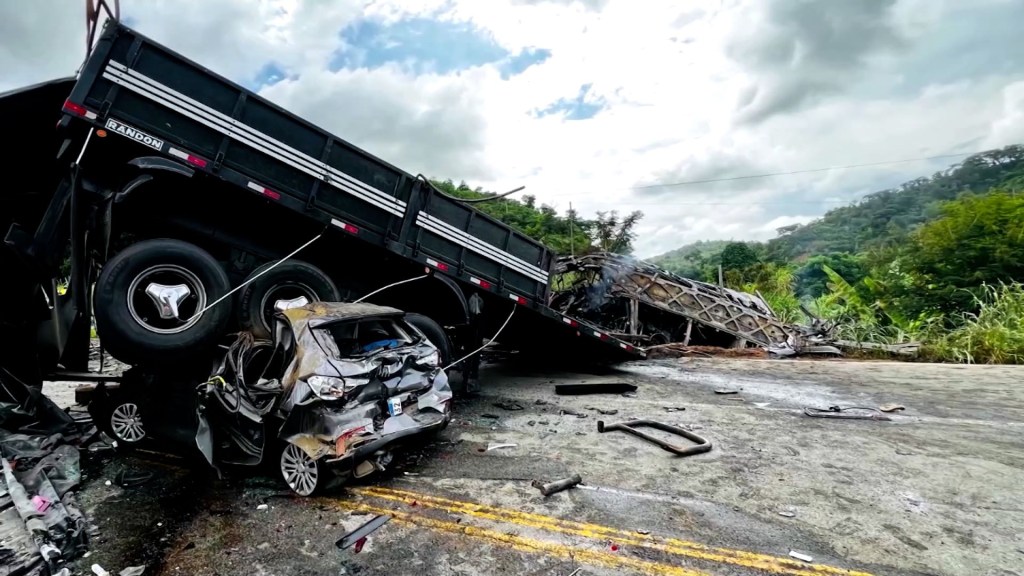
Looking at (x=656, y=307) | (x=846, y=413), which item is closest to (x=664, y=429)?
(x=846, y=413)

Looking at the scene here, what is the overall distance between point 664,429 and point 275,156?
504 centimetres

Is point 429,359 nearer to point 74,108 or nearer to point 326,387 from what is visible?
point 326,387

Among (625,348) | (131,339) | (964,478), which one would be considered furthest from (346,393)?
(625,348)

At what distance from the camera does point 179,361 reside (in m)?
4.55

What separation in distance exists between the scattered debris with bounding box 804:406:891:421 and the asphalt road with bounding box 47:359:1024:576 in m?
0.16

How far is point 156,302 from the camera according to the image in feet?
15.1

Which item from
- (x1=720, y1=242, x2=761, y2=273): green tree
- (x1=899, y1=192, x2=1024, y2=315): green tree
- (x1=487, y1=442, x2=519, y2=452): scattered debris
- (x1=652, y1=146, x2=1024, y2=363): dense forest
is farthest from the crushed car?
(x1=720, y1=242, x2=761, y2=273): green tree

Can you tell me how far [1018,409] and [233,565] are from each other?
8.40m

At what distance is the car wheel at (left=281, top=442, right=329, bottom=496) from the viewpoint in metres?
3.59

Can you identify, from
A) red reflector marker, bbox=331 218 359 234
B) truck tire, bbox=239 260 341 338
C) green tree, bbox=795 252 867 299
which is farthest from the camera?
green tree, bbox=795 252 867 299

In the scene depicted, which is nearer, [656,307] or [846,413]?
[846,413]

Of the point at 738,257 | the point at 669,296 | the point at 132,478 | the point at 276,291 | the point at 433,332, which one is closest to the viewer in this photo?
the point at 132,478

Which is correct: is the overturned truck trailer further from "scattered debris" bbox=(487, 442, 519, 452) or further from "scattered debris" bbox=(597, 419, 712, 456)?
"scattered debris" bbox=(487, 442, 519, 452)

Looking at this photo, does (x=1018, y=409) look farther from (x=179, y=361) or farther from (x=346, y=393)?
(x=179, y=361)
